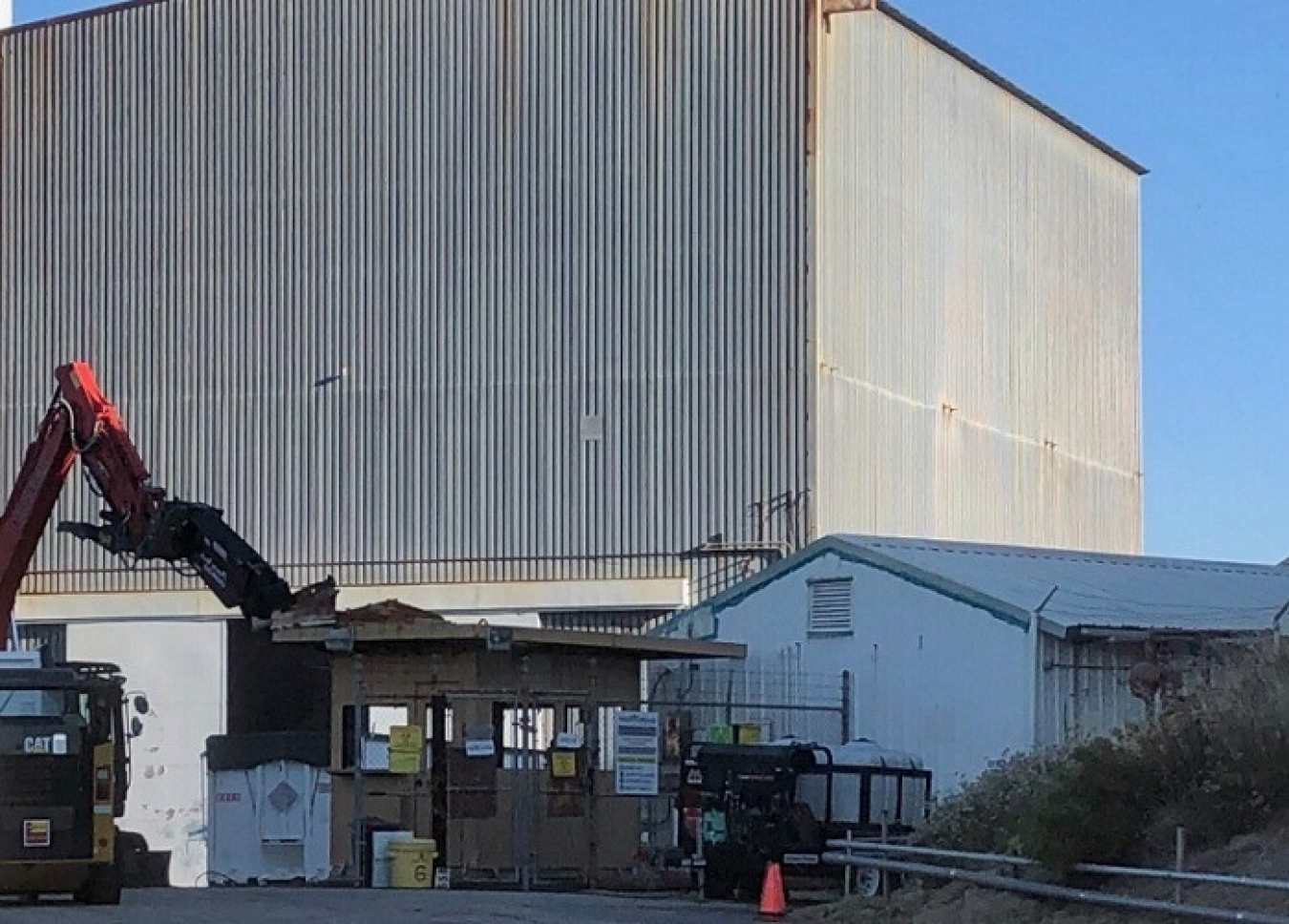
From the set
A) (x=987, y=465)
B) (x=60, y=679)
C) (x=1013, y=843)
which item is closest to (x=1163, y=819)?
(x=1013, y=843)

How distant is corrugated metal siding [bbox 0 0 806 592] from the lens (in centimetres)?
4284

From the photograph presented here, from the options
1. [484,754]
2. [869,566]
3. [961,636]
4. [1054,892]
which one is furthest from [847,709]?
[1054,892]

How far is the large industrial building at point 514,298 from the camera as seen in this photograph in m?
42.6

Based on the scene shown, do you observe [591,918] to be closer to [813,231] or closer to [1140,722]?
[1140,722]

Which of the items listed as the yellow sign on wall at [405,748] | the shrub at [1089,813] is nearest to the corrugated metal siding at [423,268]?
the yellow sign on wall at [405,748]

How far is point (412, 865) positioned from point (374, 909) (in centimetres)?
499

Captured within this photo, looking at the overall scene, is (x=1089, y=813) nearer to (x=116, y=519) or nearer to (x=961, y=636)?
(x=961, y=636)

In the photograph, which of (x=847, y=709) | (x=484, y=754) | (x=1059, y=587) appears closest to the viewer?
(x=484, y=754)

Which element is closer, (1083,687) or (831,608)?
(1083,687)

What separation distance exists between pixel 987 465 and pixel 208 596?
15085mm

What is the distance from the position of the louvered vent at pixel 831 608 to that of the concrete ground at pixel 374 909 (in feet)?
19.8

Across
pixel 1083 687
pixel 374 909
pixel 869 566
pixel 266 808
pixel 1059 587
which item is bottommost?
pixel 374 909

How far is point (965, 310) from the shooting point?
47250mm

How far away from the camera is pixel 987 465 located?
47.8m
